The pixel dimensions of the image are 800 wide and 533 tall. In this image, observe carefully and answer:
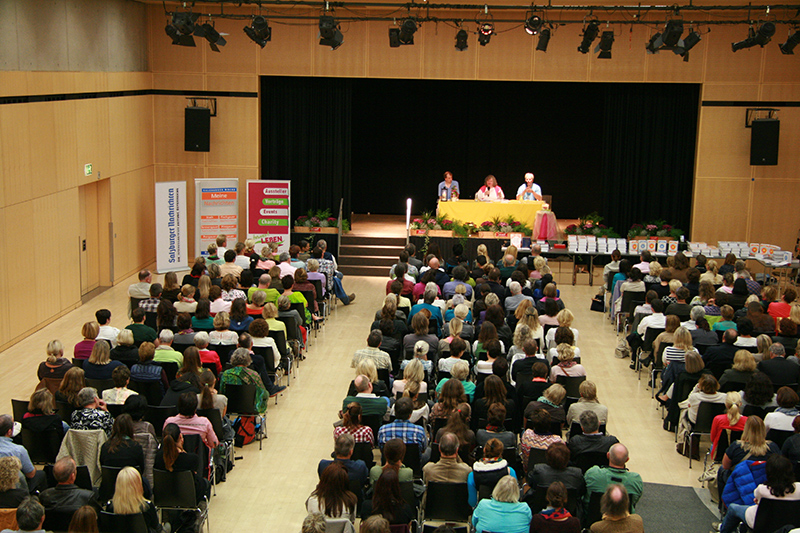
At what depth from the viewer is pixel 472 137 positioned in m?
20.3

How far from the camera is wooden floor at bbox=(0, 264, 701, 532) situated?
24.6 ft

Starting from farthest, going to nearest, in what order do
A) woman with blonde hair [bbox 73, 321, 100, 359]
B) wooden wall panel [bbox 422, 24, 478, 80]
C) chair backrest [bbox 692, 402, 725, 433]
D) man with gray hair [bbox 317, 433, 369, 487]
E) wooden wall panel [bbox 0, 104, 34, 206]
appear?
wooden wall panel [bbox 422, 24, 478, 80] → wooden wall panel [bbox 0, 104, 34, 206] → woman with blonde hair [bbox 73, 321, 100, 359] → chair backrest [bbox 692, 402, 725, 433] → man with gray hair [bbox 317, 433, 369, 487]

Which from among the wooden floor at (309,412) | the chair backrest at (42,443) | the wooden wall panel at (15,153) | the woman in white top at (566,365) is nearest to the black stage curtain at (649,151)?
the wooden floor at (309,412)

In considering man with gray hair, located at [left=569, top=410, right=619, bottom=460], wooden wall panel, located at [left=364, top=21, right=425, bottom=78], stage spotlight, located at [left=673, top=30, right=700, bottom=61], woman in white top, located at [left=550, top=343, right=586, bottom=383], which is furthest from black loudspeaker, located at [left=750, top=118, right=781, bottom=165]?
man with gray hair, located at [left=569, top=410, right=619, bottom=460]

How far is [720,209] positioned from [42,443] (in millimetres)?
14154

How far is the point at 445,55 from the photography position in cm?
1691

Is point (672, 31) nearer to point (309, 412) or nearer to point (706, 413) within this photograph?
point (706, 413)

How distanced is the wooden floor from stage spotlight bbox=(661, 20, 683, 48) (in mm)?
4555

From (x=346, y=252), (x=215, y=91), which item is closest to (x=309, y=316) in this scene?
(x=346, y=252)

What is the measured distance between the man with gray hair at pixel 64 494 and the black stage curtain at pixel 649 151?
13806mm

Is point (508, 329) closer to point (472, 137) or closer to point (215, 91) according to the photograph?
point (215, 91)

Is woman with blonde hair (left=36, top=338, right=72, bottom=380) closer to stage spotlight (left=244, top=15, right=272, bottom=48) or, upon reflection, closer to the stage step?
stage spotlight (left=244, top=15, right=272, bottom=48)

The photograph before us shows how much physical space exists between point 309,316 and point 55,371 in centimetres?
439

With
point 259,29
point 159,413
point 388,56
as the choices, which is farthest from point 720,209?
point 159,413
